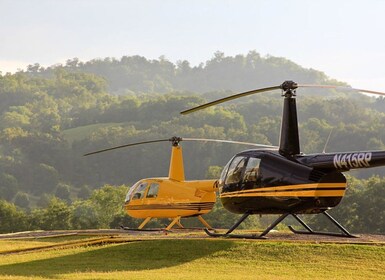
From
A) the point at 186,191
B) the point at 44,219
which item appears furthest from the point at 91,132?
the point at 186,191

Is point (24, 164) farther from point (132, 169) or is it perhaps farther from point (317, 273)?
point (317, 273)

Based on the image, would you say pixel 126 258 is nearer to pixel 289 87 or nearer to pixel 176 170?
pixel 289 87

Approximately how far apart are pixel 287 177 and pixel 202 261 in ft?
12.4

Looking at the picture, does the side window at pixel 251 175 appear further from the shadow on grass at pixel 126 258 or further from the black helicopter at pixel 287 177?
the shadow on grass at pixel 126 258

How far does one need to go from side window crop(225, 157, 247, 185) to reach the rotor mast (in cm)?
150

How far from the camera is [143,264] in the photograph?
85.4ft

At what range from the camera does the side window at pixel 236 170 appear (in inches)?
1088

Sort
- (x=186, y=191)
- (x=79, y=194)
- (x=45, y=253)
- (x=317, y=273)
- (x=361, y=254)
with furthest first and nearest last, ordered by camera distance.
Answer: (x=79, y=194), (x=186, y=191), (x=45, y=253), (x=361, y=254), (x=317, y=273)

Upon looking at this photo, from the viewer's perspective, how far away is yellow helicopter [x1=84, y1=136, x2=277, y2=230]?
1352 inches

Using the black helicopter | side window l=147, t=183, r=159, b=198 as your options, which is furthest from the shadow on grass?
side window l=147, t=183, r=159, b=198

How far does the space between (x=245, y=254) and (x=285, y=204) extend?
205cm

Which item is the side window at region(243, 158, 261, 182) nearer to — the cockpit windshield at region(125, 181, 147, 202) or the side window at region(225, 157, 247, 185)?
the side window at region(225, 157, 247, 185)

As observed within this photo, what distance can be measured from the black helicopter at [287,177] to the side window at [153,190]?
7.48 meters

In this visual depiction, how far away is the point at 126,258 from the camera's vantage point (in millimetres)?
27062
